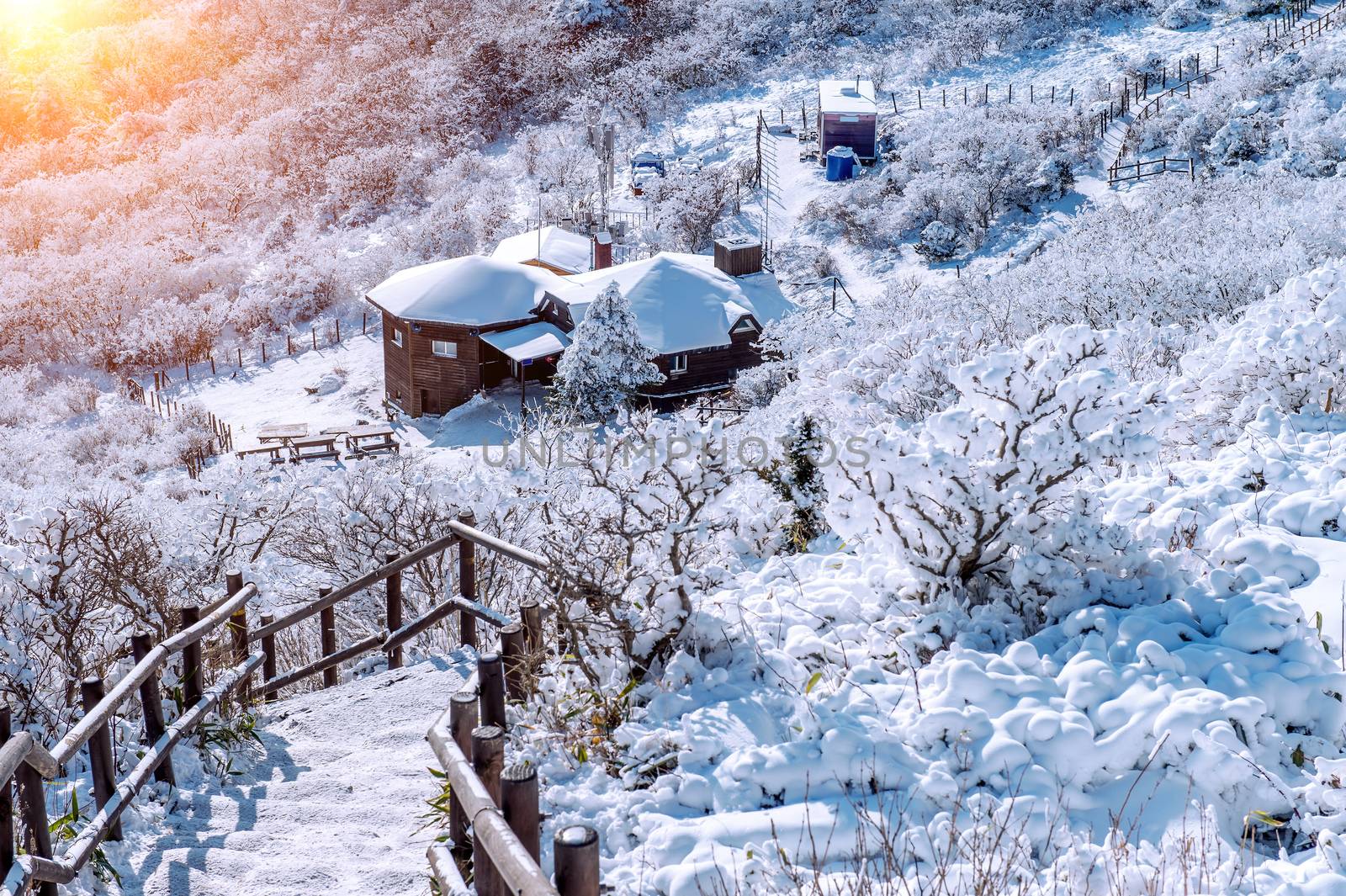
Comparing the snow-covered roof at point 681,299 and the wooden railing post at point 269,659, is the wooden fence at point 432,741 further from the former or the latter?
the snow-covered roof at point 681,299

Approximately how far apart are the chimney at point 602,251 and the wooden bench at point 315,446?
35.5 ft

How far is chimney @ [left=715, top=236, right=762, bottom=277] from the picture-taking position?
32.3 meters

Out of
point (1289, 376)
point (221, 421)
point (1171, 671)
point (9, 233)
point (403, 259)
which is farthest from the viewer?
point (9, 233)

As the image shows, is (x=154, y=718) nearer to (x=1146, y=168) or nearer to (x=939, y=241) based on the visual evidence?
(x=939, y=241)

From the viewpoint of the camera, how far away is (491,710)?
5.22m

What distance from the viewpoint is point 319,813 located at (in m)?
5.88

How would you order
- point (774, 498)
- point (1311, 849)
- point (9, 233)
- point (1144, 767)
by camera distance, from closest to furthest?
point (1311, 849), point (1144, 767), point (774, 498), point (9, 233)

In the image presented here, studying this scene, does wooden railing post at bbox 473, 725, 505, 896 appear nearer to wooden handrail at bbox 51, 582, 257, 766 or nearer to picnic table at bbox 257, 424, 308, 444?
wooden handrail at bbox 51, 582, 257, 766

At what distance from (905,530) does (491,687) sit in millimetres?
2471

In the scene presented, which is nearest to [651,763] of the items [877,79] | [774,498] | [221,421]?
[774,498]

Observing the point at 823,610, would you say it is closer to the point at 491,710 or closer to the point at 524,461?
the point at 491,710

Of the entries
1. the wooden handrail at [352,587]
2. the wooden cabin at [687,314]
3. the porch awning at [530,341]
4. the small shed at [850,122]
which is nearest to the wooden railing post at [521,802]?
the wooden handrail at [352,587]

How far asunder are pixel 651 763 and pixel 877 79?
1767 inches

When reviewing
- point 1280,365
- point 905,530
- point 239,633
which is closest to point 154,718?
point 239,633
